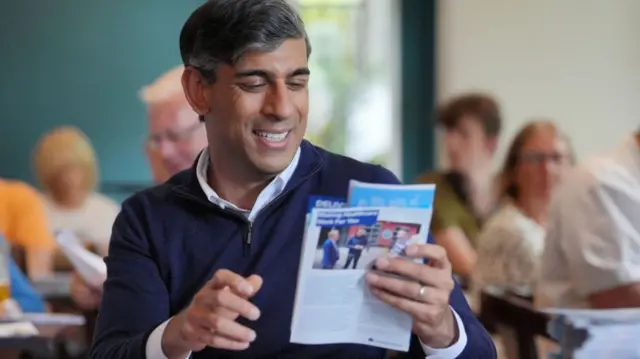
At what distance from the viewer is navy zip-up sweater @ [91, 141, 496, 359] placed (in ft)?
5.24

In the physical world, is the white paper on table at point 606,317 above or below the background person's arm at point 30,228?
above

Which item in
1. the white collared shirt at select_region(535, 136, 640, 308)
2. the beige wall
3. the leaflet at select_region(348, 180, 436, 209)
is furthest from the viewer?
the beige wall

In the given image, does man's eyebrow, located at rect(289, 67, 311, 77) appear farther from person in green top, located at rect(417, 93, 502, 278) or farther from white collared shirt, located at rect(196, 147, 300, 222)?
person in green top, located at rect(417, 93, 502, 278)

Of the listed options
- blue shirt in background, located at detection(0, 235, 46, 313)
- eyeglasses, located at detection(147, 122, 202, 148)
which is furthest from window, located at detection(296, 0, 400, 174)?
blue shirt in background, located at detection(0, 235, 46, 313)

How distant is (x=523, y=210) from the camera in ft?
12.1

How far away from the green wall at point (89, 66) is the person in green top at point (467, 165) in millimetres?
1996

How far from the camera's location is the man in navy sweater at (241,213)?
61.3 inches

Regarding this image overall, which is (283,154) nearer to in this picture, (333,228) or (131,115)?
(333,228)

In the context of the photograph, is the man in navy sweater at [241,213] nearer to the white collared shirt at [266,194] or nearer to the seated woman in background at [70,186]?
the white collared shirt at [266,194]

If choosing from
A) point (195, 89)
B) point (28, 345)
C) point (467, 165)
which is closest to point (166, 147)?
point (28, 345)

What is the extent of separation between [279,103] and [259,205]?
0.19 meters

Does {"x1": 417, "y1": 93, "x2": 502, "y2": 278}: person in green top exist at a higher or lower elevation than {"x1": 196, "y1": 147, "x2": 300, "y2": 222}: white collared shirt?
lower

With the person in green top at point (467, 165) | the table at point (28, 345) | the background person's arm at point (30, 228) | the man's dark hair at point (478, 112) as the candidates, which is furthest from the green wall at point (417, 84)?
the table at point (28, 345)

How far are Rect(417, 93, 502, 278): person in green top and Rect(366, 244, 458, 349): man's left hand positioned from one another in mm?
2777
